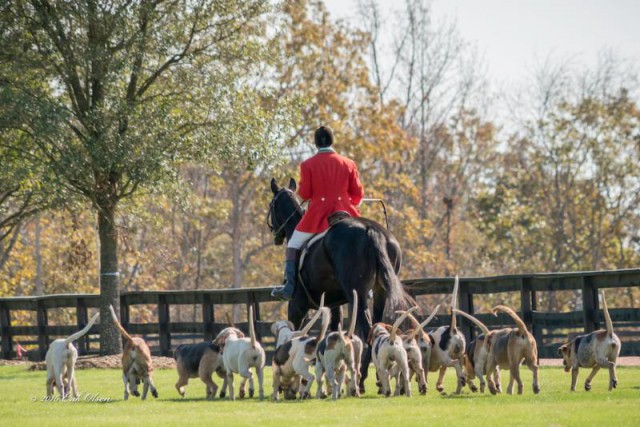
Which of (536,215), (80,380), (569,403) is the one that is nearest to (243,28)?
(80,380)

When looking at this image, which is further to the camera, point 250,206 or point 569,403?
point 250,206

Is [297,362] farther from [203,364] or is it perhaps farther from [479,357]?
[479,357]

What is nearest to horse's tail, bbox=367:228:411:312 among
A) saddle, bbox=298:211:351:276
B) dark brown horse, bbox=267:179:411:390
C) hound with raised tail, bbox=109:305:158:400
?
dark brown horse, bbox=267:179:411:390

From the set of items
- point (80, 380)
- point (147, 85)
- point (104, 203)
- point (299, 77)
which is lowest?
point (80, 380)

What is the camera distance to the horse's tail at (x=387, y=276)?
533 inches

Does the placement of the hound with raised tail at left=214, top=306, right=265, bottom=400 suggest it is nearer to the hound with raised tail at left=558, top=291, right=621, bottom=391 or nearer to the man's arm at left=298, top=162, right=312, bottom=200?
the man's arm at left=298, top=162, right=312, bottom=200

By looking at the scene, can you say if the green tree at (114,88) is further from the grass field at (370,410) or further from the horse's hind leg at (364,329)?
the horse's hind leg at (364,329)

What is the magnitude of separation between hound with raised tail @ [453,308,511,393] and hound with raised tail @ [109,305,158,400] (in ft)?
10.6

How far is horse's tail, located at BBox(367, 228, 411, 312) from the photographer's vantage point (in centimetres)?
1355

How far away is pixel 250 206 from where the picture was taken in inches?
2007

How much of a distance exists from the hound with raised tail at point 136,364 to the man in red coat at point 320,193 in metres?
2.44

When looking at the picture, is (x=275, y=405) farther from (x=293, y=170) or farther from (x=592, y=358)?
(x=293, y=170)

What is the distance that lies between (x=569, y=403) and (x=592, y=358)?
1662 millimetres

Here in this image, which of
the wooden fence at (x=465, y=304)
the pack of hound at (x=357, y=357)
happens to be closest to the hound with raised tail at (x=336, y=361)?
the pack of hound at (x=357, y=357)
